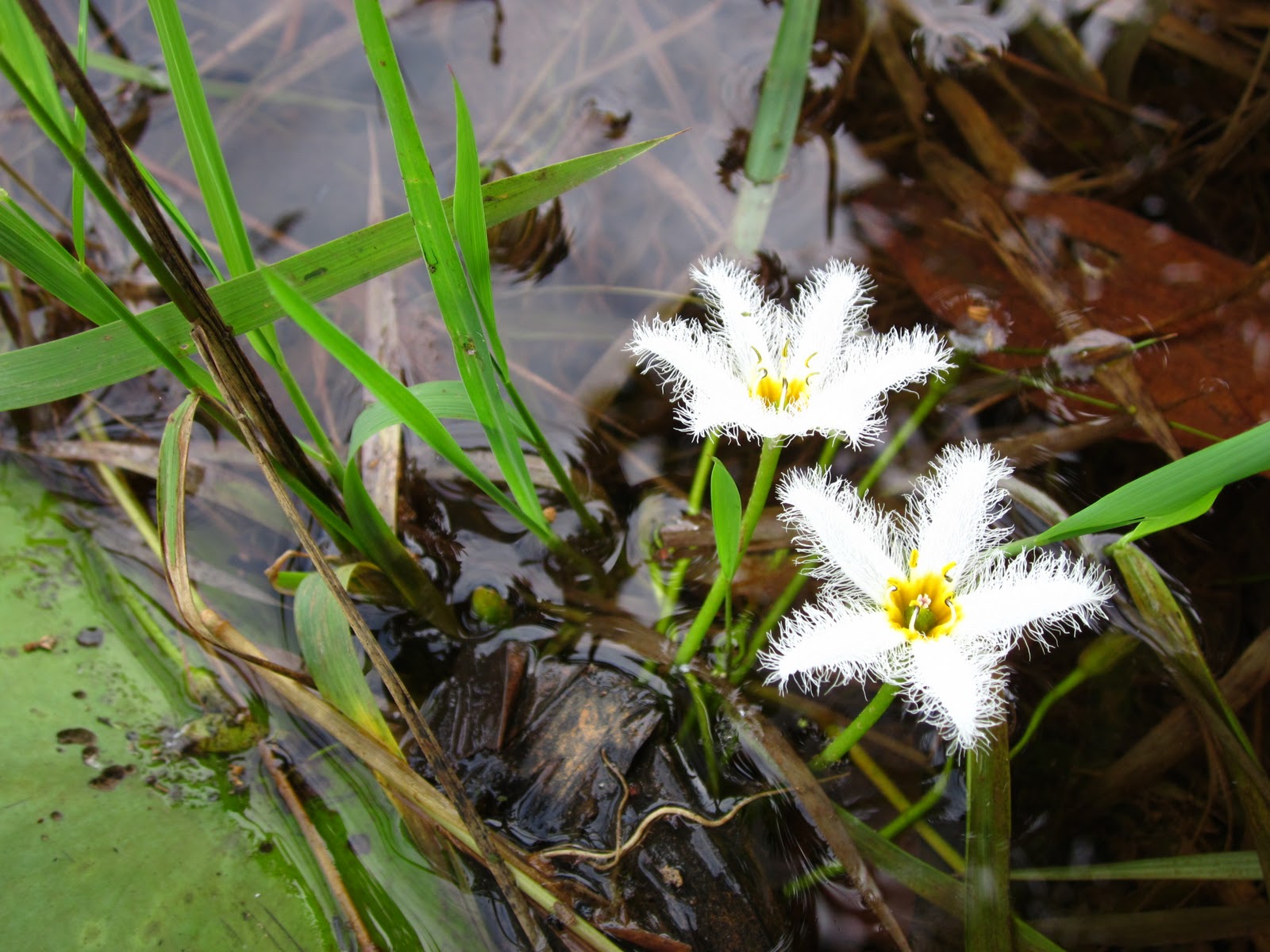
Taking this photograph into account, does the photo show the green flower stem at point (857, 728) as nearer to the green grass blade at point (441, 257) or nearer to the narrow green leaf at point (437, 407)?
the green grass blade at point (441, 257)

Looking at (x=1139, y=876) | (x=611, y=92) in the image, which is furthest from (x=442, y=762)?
(x=611, y=92)

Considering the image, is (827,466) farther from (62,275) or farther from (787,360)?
(62,275)

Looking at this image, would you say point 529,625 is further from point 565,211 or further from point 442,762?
point 565,211

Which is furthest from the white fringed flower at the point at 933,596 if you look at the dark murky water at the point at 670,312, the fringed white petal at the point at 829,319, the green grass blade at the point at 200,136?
the green grass blade at the point at 200,136

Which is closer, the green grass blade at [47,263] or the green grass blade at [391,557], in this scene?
the green grass blade at [47,263]

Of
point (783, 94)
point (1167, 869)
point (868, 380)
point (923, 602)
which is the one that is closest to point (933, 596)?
point (923, 602)

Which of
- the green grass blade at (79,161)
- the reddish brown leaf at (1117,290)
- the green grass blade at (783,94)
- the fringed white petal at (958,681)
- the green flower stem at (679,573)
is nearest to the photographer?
the green grass blade at (79,161)

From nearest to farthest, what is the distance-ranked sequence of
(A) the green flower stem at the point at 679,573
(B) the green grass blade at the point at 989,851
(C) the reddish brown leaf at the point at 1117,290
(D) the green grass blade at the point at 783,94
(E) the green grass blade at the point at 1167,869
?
(B) the green grass blade at the point at 989,851
(E) the green grass blade at the point at 1167,869
(A) the green flower stem at the point at 679,573
(C) the reddish brown leaf at the point at 1117,290
(D) the green grass blade at the point at 783,94

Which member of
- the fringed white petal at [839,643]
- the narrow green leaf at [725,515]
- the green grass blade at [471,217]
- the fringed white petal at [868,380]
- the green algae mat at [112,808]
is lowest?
the green algae mat at [112,808]
